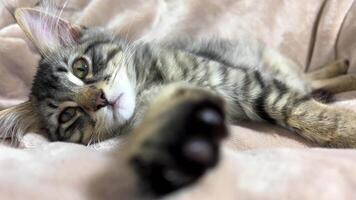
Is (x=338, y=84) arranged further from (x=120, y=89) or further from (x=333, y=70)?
(x=120, y=89)

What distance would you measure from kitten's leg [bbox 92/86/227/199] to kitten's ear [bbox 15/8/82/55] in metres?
0.94

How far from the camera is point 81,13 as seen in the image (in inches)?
72.8

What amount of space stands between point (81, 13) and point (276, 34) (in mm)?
774

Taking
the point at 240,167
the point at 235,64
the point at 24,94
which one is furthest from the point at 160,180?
the point at 24,94

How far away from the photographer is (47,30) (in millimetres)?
1519

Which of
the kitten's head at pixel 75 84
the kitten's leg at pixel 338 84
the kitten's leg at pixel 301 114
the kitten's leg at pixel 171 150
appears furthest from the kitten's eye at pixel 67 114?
the kitten's leg at pixel 338 84

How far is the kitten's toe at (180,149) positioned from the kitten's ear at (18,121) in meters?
0.88

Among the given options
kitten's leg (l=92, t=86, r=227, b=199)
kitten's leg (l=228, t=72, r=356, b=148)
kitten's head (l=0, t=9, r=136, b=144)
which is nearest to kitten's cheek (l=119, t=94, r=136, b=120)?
kitten's head (l=0, t=9, r=136, b=144)

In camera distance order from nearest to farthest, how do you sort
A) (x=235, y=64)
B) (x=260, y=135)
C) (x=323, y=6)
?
1. (x=260, y=135)
2. (x=235, y=64)
3. (x=323, y=6)

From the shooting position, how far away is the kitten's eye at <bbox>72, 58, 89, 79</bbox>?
132 centimetres

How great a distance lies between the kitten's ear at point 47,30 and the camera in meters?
1.49

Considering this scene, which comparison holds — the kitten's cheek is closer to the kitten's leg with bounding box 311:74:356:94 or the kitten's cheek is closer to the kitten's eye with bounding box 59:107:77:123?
the kitten's eye with bounding box 59:107:77:123

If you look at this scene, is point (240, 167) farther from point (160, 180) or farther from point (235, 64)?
point (235, 64)

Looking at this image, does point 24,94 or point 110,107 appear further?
point 24,94
